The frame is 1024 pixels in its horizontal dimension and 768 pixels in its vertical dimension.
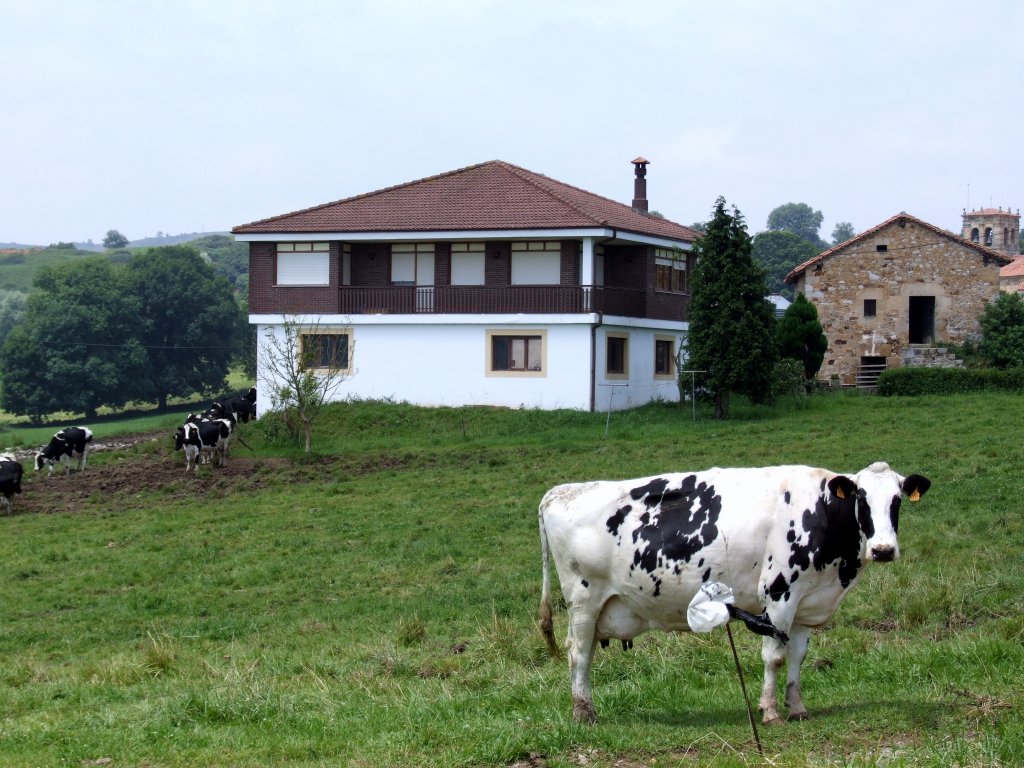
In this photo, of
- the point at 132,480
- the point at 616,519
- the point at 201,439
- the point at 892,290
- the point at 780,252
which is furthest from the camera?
the point at 780,252

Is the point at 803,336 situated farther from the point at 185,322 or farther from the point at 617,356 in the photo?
the point at 185,322

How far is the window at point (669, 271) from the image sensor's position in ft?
141

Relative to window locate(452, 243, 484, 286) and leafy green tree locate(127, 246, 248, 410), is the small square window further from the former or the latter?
leafy green tree locate(127, 246, 248, 410)

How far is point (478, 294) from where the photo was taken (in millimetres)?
40375

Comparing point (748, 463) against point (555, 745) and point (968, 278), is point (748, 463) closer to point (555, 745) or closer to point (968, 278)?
point (555, 745)

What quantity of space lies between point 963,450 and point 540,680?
695 inches

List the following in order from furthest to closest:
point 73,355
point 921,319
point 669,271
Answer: point 73,355 → point 921,319 → point 669,271

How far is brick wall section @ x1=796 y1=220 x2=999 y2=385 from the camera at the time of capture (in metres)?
43.7

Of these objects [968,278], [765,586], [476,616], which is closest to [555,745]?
[765,586]

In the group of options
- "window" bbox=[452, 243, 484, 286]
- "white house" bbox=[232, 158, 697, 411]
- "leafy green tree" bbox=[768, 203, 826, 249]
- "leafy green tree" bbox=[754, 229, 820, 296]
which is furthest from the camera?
"leafy green tree" bbox=[768, 203, 826, 249]

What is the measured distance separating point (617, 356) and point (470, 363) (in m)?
4.84

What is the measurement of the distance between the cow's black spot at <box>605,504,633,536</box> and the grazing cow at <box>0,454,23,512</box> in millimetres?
22273

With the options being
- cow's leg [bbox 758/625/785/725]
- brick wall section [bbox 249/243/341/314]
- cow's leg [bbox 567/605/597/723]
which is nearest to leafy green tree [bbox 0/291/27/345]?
brick wall section [bbox 249/243/341/314]

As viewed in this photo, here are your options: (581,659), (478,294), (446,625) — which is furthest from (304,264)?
(581,659)
